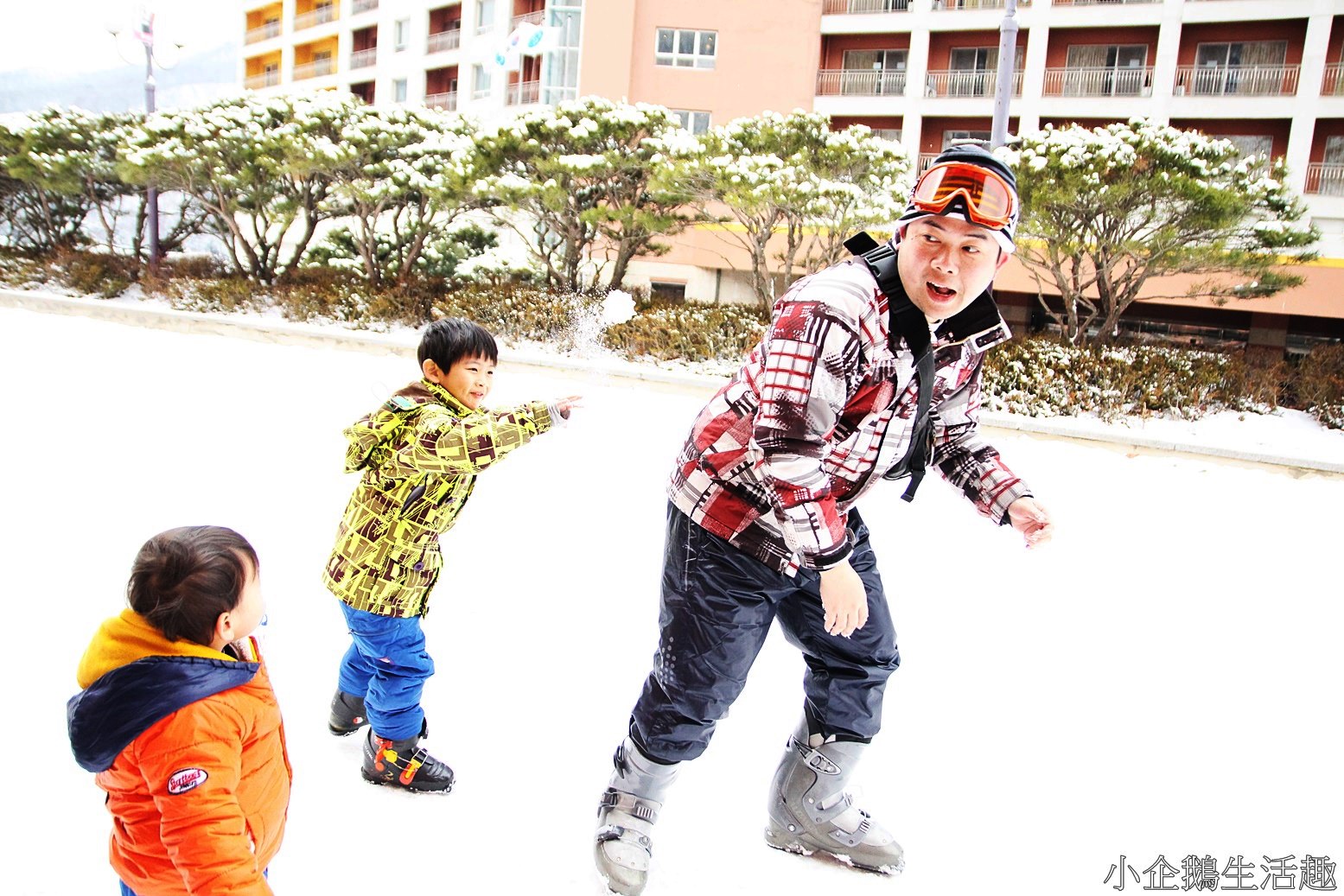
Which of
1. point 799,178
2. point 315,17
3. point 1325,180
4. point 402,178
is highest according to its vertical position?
point 315,17

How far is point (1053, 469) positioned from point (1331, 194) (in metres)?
16.7

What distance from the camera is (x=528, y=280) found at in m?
15.2

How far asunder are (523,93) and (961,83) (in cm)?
1175

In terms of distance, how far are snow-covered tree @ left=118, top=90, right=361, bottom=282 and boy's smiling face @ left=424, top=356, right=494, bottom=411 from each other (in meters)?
13.5

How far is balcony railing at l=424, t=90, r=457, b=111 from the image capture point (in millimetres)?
30734

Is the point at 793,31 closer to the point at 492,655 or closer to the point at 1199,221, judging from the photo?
the point at 1199,221

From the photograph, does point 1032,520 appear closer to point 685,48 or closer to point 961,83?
point 961,83

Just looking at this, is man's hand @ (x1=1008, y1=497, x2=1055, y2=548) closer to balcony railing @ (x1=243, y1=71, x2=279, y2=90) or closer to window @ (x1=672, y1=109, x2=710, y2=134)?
window @ (x1=672, y1=109, x2=710, y2=134)

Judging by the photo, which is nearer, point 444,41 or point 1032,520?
point 1032,520

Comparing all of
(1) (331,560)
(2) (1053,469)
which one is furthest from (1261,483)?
(1) (331,560)

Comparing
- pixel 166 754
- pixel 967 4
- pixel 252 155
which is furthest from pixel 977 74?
pixel 166 754

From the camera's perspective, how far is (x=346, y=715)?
2682 mm

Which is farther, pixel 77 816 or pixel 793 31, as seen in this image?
pixel 793 31

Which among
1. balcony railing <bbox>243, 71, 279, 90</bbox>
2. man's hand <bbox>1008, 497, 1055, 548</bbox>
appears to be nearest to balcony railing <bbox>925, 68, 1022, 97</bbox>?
man's hand <bbox>1008, 497, 1055, 548</bbox>
